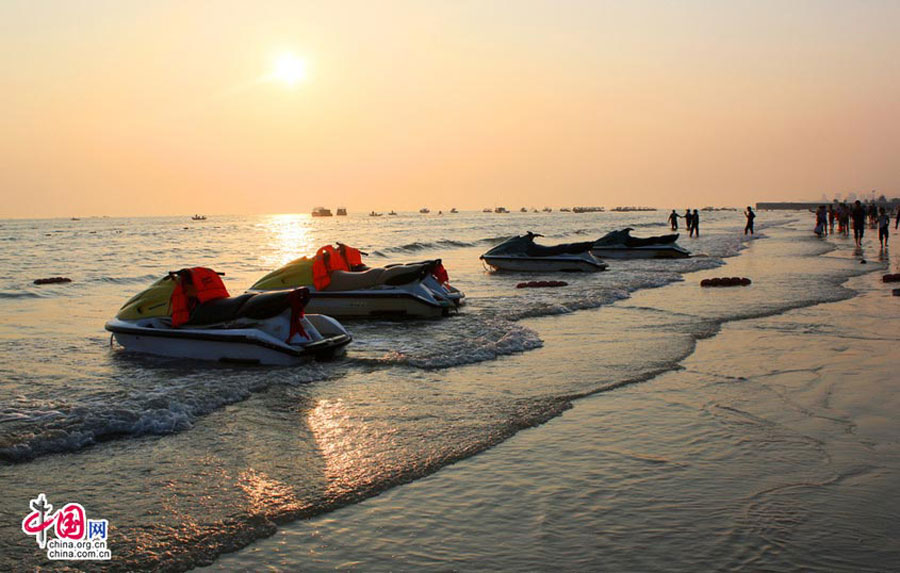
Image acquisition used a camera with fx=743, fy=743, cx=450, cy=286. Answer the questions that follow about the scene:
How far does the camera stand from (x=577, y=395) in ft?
29.7

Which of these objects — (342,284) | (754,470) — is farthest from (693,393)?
(342,284)

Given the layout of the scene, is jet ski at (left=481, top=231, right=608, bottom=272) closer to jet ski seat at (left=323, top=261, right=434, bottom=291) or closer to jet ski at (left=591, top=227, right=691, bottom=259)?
jet ski at (left=591, top=227, right=691, bottom=259)

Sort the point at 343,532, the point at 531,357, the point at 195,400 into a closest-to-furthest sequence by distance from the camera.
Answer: the point at 343,532, the point at 195,400, the point at 531,357

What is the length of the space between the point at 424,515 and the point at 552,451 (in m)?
1.84

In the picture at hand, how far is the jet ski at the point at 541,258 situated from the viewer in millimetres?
28766

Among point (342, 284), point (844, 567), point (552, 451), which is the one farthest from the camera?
point (342, 284)

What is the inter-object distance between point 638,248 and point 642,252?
42 cm

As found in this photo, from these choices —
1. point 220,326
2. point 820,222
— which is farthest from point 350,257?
point 820,222

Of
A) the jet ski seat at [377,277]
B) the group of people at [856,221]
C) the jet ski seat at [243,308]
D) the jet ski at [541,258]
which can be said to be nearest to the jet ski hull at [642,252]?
the jet ski at [541,258]

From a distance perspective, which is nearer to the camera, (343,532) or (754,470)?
(343,532)

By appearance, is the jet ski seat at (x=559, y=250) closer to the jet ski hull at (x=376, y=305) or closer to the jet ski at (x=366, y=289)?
the jet ski at (x=366, y=289)

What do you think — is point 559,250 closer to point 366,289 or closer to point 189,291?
point 366,289

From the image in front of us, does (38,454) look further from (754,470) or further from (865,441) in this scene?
(865,441)

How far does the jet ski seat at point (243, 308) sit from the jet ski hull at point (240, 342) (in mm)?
149
